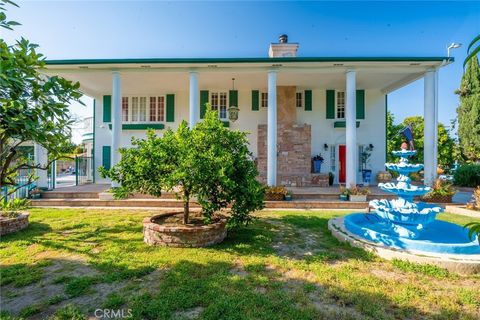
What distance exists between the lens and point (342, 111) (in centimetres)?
1277

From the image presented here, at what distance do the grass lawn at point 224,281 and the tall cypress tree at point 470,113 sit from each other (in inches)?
778

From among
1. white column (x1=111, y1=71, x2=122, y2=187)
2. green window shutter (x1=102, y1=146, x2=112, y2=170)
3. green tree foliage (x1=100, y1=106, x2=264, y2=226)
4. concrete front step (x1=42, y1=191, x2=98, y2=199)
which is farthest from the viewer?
green window shutter (x1=102, y1=146, x2=112, y2=170)

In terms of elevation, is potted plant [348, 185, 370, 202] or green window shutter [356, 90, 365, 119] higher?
green window shutter [356, 90, 365, 119]

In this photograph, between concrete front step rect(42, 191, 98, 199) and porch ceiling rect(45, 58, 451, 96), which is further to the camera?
porch ceiling rect(45, 58, 451, 96)

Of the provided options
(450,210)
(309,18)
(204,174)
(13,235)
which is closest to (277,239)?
(204,174)

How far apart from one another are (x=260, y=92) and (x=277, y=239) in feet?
30.3

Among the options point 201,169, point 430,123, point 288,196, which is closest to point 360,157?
point 430,123

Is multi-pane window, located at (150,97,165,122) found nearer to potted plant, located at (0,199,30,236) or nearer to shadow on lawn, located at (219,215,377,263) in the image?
potted plant, located at (0,199,30,236)

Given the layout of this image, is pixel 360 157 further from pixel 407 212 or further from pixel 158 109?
pixel 158 109

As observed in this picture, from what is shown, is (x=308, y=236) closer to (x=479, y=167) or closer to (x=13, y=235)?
(x=13, y=235)

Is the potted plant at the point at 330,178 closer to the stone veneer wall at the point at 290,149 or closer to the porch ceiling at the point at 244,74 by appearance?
the stone veneer wall at the point at 290,149

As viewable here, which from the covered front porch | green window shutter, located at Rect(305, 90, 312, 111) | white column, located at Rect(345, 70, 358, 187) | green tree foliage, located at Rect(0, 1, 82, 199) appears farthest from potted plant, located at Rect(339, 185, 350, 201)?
green tree foliage, located at Rect(0, 1, 82, 199)

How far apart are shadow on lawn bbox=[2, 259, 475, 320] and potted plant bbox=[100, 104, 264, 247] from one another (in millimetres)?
1161

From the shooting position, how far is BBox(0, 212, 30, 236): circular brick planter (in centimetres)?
533
